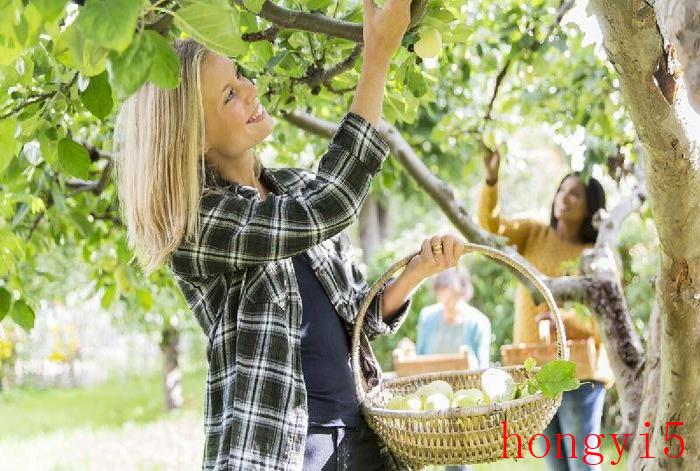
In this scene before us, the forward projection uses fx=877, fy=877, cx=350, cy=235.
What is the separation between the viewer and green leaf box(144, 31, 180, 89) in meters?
1.01

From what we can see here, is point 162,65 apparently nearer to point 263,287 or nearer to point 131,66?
point 131,66

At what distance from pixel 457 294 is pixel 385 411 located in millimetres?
3062

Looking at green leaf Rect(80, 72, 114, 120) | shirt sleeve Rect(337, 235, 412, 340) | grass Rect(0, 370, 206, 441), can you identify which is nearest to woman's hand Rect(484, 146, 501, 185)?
shirt sleeve Rect(337, 235, 412, 340)

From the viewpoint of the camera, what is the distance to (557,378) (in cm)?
156

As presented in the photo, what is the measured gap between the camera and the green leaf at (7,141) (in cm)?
159

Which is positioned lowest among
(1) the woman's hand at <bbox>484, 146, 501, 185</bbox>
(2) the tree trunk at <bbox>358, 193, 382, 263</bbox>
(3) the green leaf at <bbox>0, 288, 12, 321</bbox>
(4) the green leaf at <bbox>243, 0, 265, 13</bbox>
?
(3) the green leaf at <bbox>0, 288, 12, 321</bbox>

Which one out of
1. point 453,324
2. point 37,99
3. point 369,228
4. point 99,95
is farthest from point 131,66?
point 369,228

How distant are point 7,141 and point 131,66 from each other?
72 centimetres

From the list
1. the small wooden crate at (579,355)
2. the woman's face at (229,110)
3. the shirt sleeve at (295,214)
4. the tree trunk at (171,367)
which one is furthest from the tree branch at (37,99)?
the tree trunk at (171,367)

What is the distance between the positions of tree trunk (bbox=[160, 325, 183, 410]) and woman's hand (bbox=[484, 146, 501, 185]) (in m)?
6.33

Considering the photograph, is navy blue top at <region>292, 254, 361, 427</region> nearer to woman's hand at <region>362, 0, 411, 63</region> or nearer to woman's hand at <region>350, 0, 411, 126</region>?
woman's hand at <region>350, 0, 411, 126</region>

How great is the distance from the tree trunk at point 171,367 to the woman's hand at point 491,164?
249 inches

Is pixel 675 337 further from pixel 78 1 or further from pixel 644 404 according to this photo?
pixel 78 1

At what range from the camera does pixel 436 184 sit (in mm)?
2891
